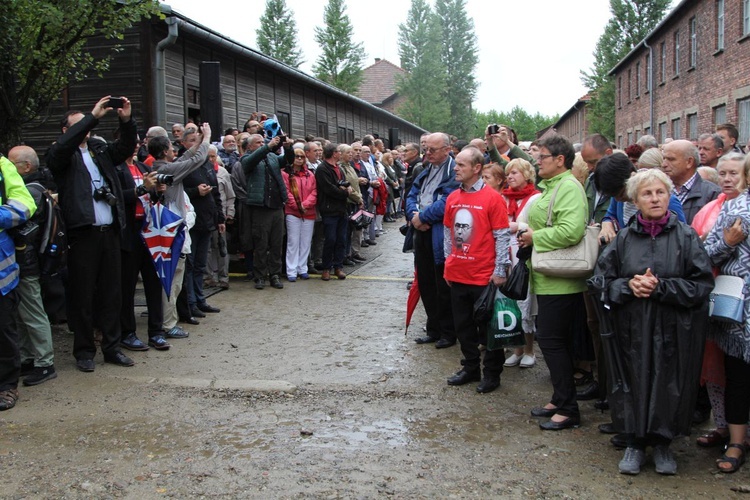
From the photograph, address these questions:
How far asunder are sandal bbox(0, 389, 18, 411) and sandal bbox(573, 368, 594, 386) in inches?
175

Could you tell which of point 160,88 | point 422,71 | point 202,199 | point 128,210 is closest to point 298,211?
point 202,199

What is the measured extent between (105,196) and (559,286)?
3892 mm

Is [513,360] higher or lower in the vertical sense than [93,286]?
lower

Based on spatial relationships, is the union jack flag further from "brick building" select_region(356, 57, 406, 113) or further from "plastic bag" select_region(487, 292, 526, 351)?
"brick building" select_region(356, 57, 406, 113)

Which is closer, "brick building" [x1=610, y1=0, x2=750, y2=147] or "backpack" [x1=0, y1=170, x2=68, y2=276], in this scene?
"backpack" [x1=0, y1=170, x2=68, y2=276]

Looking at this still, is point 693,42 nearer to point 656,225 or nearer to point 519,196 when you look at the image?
point 519,196

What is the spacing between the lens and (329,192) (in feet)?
36.0

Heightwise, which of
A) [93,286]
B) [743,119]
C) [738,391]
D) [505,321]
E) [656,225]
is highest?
[743,119]

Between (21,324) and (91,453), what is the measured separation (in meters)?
2.24

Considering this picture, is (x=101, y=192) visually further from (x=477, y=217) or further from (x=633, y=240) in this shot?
(x=633, y=240)

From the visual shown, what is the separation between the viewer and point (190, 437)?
4.86m

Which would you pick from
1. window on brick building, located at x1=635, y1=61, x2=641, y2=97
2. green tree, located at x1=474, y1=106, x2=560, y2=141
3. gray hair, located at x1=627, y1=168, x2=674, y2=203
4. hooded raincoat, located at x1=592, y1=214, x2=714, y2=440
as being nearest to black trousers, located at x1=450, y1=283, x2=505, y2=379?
hooded raincoat, located at x1=592, y1=214, x2=714, y2=440

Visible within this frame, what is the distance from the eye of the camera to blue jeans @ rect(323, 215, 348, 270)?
438 inches

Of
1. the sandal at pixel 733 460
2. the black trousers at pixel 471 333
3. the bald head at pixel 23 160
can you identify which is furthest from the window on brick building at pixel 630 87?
the sandal at pixel 733 460
